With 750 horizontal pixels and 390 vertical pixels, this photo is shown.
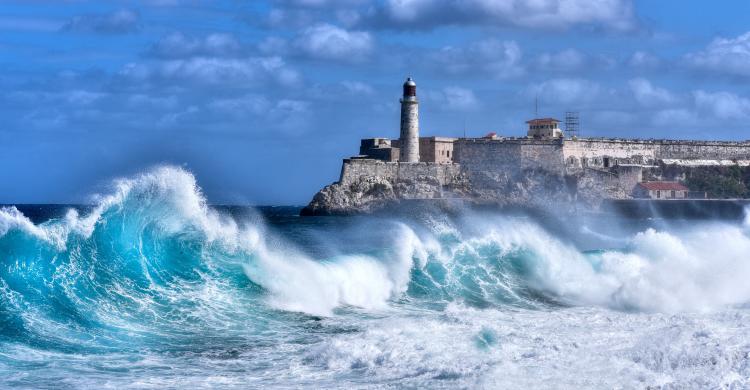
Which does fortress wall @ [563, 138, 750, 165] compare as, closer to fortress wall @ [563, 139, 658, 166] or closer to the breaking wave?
fortress wall @ [563, 139, 658, 166]

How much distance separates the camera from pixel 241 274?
15.5m

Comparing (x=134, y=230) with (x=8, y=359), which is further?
(x=134, y=230)

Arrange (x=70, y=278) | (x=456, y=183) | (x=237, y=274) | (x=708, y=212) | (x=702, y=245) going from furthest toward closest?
1. (x=456, y=183)
2. (x=708, y=212)
3. (x=702, y=245)
4. (x=237, y=274)
5. (x=70, y=278)

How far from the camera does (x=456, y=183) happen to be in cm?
5906

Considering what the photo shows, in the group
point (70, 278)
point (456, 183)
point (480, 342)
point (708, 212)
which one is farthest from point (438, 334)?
point (456, 183)

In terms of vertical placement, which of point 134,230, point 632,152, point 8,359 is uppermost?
point 632,152

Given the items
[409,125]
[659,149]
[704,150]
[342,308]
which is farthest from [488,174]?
[342,308]

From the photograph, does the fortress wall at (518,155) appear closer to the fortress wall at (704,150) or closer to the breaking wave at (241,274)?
the fortress wall at (704,150)

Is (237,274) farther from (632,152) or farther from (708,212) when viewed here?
(632,152)

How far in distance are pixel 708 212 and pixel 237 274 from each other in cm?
4145

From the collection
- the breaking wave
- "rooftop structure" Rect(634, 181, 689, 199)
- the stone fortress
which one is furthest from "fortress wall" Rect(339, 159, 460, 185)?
the breaking wave

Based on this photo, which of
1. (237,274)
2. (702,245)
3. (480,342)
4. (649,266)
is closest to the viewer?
(480,342)

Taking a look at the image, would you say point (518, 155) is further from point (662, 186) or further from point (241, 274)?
point (241, 274)

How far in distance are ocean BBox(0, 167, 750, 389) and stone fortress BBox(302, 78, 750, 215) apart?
36269mm
